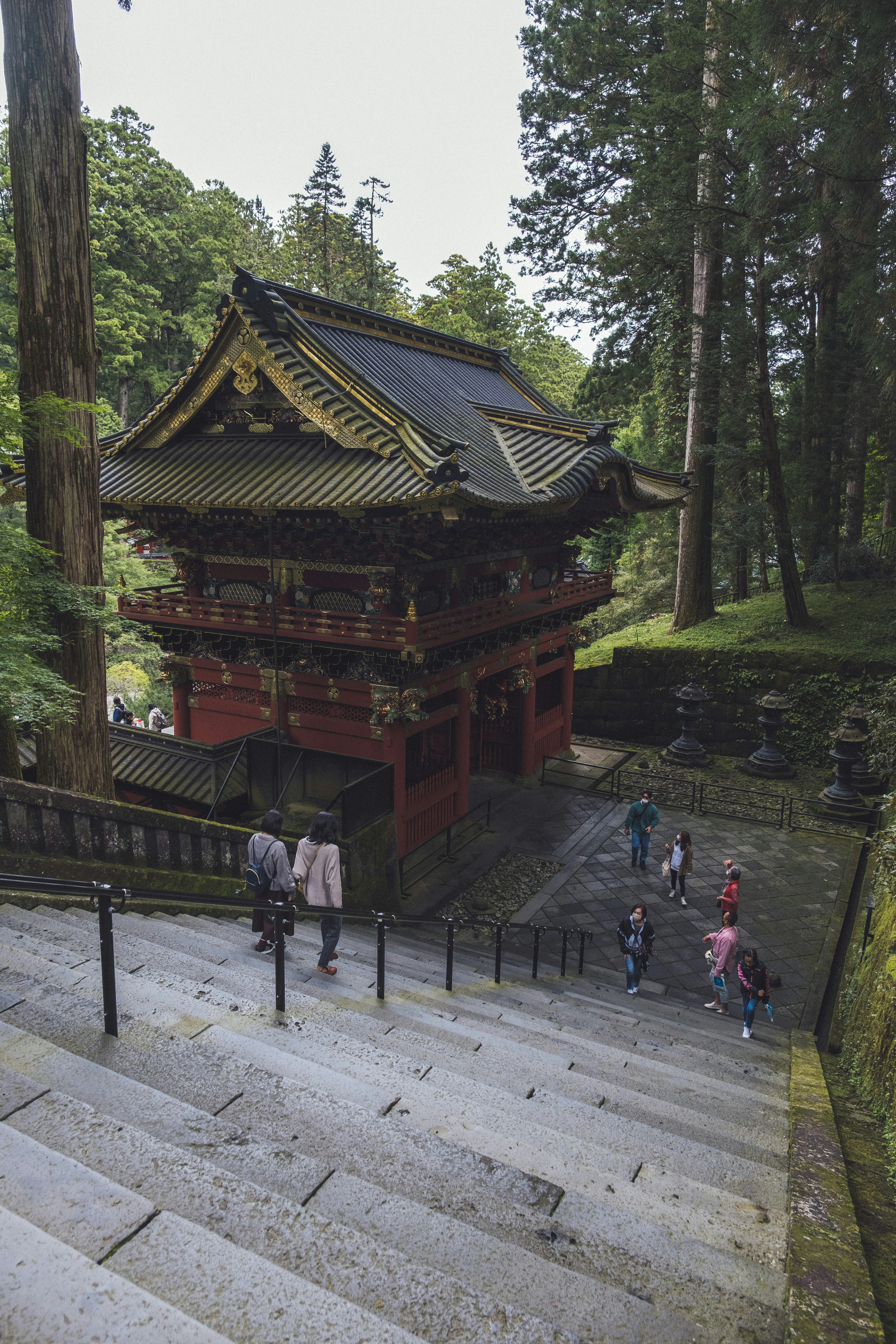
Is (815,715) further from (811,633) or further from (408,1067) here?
(408,1067)

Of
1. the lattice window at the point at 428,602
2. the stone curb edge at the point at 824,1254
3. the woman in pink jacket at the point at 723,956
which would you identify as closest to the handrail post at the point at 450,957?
the stone curb edge at the point at 824,1254

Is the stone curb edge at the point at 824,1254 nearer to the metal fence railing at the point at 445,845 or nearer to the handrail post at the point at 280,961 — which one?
the handrail post at the point at 280,961

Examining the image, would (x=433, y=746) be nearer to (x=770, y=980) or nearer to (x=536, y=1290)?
(x=770, y=980)

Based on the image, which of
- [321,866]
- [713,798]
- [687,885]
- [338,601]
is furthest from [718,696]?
[321,866]

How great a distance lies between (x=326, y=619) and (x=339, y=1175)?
9385 mm

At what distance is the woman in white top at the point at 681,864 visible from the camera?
11695 mm

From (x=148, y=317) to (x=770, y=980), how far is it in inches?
1288

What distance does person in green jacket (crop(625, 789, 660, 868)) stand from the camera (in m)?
12.7

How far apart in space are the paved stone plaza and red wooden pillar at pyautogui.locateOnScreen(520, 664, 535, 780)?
0.63 meters

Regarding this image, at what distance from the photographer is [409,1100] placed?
386 cm

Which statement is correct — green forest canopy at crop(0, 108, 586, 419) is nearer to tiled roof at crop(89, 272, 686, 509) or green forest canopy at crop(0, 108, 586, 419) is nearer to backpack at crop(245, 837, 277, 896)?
tiled roof at crop(89, 272, 686, 509)

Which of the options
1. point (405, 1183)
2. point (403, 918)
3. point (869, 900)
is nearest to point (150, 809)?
point (403, 918)

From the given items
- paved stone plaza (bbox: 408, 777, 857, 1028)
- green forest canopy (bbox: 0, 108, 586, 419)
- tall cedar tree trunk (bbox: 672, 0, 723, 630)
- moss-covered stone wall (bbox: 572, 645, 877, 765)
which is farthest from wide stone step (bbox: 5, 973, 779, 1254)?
green forest canopy (bbox: 0, 108, 586, 419)

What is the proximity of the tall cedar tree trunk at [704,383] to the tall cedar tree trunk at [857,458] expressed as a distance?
3388mm
